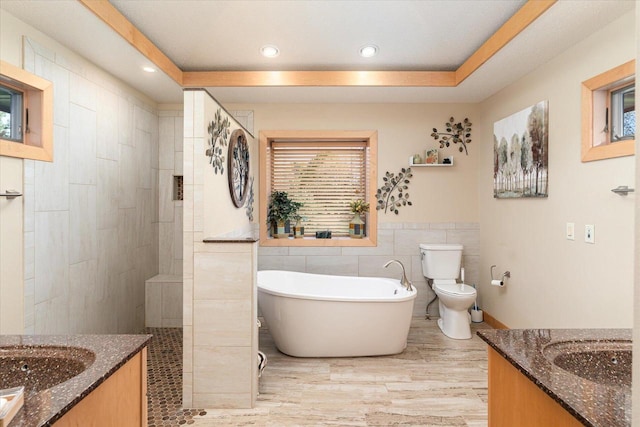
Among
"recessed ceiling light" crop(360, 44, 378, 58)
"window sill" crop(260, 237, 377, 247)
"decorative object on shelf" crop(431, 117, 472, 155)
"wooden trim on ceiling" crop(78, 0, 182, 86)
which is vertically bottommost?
"window sill" crop(260, 237, 377, 247)

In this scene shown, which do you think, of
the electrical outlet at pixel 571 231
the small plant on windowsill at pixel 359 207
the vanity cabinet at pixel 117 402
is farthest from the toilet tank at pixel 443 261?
the vanity cabinet at pixel 117 402

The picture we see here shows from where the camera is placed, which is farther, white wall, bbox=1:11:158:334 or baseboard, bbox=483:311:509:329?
baseboard, bbox=483:311:509:329

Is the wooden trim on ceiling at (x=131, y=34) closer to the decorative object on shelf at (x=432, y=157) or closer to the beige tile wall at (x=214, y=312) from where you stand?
the beige tile wall at (x=214, y=312)

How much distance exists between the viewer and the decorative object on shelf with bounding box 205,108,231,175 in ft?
7.97

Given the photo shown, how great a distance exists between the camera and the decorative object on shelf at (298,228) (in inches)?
167

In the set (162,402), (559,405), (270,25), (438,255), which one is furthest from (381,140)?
(559,405)

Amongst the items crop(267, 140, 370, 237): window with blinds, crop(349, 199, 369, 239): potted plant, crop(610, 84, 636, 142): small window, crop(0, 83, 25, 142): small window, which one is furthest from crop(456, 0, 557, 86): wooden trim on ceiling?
crop(0, 83, 25, 142): small window

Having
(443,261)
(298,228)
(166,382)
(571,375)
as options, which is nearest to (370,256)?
(443,261)

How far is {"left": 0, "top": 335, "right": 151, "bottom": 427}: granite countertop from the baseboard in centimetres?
345

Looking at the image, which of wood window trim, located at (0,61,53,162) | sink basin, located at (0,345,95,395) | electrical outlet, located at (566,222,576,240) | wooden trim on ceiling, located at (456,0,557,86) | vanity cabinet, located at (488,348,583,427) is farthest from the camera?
electrical outlet, located at (566,222,576,240)

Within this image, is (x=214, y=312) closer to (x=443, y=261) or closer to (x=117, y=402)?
(x=117, y=402)

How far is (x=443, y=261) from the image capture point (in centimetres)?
384

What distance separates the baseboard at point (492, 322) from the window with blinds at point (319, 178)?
1.81 meters

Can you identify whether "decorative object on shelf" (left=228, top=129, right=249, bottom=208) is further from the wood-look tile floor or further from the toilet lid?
the toilet lid
